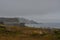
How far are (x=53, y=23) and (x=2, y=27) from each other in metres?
0.51

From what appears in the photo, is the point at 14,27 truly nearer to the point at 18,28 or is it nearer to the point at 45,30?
the point at 18,28

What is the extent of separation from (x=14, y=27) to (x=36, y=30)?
0.72 feet

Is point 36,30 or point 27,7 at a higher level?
point 27,7

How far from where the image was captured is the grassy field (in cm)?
116

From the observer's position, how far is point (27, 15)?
1.23m

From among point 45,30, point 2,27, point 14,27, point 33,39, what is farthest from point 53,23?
point 2,27

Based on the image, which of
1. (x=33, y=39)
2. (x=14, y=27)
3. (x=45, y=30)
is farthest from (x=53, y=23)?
(x=14, y=27)

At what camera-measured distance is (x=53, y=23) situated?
1186 mm

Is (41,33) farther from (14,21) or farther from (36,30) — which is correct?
(14,21)

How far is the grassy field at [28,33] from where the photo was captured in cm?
116

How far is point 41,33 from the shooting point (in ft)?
3.86

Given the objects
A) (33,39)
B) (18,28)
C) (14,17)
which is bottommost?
(33,39)

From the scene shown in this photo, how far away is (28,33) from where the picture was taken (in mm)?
1177

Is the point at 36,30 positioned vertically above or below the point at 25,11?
below
